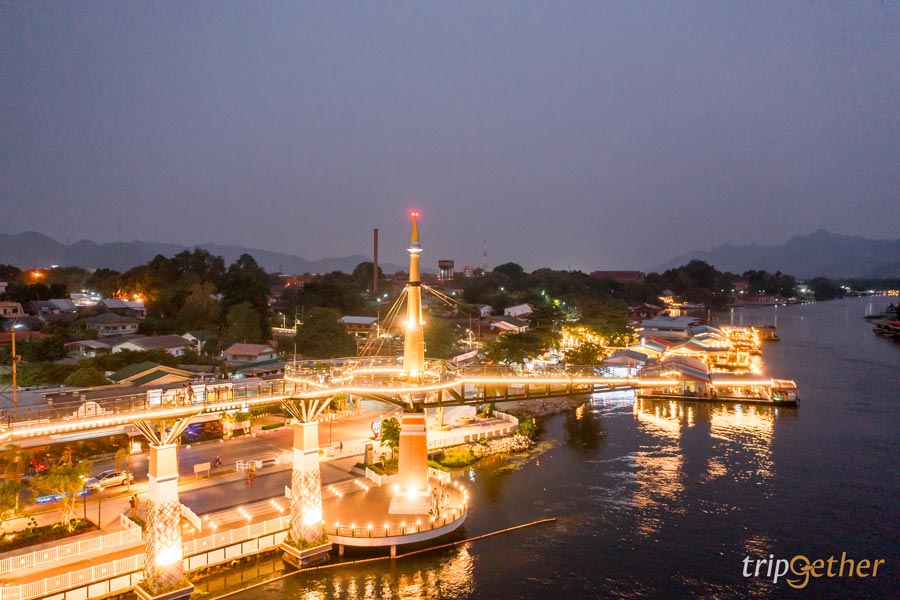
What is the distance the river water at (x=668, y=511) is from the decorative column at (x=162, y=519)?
196 centimetres

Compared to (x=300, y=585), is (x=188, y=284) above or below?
above

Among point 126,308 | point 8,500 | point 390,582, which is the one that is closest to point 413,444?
point 390,582

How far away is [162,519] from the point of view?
42.0 feet

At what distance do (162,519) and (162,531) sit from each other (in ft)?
0.93

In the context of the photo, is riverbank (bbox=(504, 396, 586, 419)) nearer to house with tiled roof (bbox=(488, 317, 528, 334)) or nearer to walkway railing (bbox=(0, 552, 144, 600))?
house with tiled roof (bbox=(488, 317, 528, 334))

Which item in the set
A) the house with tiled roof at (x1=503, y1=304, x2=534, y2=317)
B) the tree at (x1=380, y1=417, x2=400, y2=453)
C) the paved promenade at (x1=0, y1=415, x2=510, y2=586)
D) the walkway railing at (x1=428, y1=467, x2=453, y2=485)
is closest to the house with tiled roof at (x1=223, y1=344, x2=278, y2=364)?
the paved promenade at (x1=0, y1=415, x2=510, y2=586)

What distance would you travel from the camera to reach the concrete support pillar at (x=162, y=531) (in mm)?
12789

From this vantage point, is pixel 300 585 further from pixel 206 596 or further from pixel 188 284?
pixel 188 284

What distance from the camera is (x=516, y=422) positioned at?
28781 millimetres

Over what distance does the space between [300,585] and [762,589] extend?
38.8 ft

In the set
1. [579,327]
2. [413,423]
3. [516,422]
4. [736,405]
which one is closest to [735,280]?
[579,327]

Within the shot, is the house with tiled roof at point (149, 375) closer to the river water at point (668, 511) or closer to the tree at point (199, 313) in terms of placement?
the river water at point (668, 511)

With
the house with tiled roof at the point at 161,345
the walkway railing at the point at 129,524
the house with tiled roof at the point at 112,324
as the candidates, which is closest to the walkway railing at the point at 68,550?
the walkway railing at the point at 129,524

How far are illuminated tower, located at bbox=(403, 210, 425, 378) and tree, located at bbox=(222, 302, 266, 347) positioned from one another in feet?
99.3
